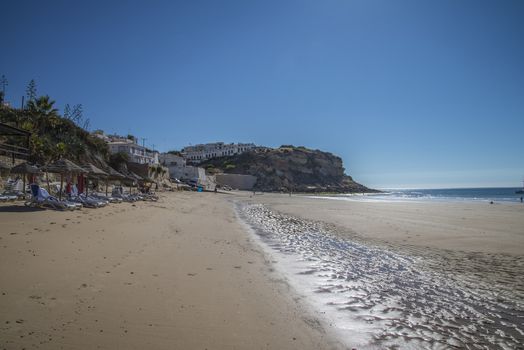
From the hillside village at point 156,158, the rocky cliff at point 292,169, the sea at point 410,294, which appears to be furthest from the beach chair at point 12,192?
the rocky cliff at point 292,169

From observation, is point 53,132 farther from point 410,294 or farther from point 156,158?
point 410,294

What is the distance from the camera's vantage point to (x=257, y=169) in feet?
345

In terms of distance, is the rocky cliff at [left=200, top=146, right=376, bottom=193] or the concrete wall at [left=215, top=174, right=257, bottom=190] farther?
the rocky cliff at [left=200, top=146, right=376, bottom=193]

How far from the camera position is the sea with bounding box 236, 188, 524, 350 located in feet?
13.1

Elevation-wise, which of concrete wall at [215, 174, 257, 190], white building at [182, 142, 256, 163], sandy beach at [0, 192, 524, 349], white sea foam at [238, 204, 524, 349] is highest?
white building at [182, 142, 256, 163]

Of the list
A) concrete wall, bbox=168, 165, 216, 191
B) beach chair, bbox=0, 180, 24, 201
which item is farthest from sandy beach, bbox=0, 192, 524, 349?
concrete wall, bbox=168, 165, 216, 191

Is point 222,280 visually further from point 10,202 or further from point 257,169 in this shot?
point 257,169

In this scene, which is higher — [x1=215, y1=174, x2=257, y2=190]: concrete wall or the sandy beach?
[x1=215, y1=174, x2=257, y2=190]: concrete wall

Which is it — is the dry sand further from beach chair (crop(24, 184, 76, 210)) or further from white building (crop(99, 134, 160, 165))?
white building (crop(99, 134, 160, 165))

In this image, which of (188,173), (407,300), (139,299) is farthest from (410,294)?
(188,173)

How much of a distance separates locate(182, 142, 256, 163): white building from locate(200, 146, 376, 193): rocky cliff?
59.3ft

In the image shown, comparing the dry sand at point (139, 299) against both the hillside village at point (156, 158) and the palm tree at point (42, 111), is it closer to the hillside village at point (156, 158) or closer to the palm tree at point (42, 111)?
the hillside village at point (156, 158)

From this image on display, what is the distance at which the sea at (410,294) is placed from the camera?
4000 mm

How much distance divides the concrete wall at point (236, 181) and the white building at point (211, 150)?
4835 cm
